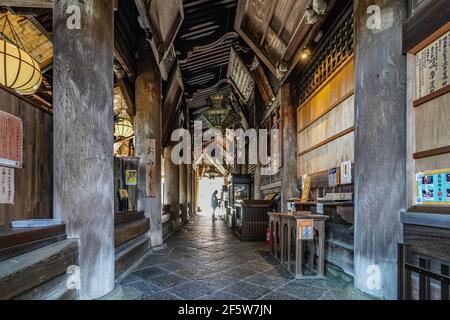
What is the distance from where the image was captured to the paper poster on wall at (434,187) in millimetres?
2346

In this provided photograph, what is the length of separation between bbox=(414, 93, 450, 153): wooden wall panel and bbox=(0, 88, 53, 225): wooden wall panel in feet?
12.8

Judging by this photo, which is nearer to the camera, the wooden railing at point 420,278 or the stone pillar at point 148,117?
the wooden railing at point 420,278

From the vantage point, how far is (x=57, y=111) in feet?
9.21

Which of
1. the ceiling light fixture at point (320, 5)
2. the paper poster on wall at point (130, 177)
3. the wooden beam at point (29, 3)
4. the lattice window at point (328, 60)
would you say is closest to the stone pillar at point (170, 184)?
the paper poster on wall at point (130, 177)

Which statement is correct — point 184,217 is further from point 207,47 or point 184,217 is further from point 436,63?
point 436,63

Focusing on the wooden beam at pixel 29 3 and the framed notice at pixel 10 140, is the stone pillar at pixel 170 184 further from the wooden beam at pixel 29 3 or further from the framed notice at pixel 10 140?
the framed notice at pixel 10 140

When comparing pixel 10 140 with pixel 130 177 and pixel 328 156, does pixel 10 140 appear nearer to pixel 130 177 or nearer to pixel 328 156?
pixel 130 177

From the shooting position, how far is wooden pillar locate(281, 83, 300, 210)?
657 cm

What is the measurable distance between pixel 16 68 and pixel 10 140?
2328 mm

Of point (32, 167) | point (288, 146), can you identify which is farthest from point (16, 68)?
point (288, 146)

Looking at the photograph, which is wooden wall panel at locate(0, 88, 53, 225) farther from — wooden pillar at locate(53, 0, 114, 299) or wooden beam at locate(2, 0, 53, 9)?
wooden beam at locate(2, 0, 53, 9)

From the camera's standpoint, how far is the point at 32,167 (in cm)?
281

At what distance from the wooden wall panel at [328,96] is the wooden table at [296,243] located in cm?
196
